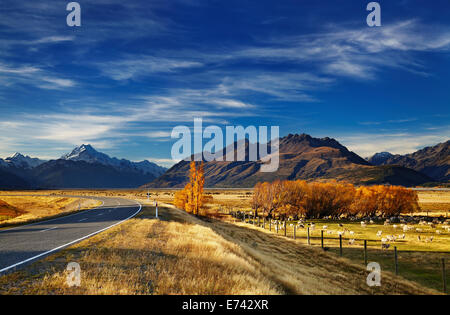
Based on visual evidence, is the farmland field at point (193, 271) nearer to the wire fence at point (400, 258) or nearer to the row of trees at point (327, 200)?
the wire fence at point (400, 258)

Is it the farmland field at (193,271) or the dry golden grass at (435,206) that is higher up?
the farmland field at (193,271)

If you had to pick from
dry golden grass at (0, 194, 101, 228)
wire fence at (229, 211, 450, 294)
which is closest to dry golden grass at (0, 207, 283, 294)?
wire fence at (229, 211, 450, 294)

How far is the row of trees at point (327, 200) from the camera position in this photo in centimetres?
6706

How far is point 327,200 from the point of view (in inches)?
2687

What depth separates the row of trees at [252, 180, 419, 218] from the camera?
6706cm

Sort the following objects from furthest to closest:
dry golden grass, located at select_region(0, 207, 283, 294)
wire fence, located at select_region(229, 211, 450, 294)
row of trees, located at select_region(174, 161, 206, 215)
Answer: row of trees, located at select_region(174, 161, 206, 215) → wire fence, located at select_region(229, 211, 450, 294) → dry golden grass, located at select_region(0, 207, 283, 294)

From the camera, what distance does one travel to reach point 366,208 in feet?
228

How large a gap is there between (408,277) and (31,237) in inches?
927

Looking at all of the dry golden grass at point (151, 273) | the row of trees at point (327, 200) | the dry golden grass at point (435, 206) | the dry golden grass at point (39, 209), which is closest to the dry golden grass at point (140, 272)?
the dry golden grass at point (151, 273)

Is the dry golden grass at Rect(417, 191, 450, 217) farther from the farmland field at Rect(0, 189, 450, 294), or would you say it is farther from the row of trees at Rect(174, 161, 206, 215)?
the row of trees at Rect(174, 161, 206, 215)

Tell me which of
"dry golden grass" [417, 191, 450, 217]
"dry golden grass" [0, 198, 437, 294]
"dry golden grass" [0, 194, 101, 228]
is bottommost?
"dry golden grass" [417, 191, 450, 217]

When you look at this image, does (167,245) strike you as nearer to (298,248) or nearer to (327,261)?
(327,261)

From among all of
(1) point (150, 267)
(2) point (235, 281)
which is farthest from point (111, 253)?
(2) point (235, 281)

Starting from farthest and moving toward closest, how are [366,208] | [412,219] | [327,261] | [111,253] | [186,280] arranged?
[366,208], [412,219], [327,261], [111,253], [186,280]
